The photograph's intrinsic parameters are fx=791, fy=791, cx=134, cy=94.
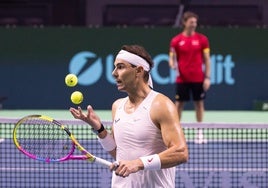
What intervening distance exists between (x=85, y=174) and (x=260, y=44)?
6226 millimetres

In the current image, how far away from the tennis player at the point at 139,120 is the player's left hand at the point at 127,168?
0.23ft

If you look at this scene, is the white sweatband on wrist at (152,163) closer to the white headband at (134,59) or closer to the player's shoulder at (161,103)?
the player's shoulder at (161,103)

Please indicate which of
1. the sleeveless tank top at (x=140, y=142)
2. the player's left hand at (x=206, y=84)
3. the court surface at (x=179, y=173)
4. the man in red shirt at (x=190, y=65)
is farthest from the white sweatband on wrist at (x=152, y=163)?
the player's left hand at (x=206, y=84)

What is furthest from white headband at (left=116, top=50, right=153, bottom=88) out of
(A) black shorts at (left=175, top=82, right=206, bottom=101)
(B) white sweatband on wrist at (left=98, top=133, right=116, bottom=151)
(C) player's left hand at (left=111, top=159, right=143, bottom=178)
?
(A) black shorts at (left=175, top=82, right=206, bottom=101)

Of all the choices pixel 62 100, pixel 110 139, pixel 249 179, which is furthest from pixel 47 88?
pixel 110 139

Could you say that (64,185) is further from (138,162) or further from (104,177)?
A: (138,162)

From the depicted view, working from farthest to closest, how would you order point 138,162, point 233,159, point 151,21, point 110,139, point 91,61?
point 151,21 < point 91,61 < point 233,159 < point 110,139 < point 138,162

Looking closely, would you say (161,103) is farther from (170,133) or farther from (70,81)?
(70,81)

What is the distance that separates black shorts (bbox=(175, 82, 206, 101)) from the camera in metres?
9.98

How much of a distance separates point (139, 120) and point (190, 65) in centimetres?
627

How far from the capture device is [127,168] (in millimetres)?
3547

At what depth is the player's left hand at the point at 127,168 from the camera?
3.54 metres

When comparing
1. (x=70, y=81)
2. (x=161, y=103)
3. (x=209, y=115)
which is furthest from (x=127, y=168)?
(x=209, y=115)

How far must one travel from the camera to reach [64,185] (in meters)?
7.11
